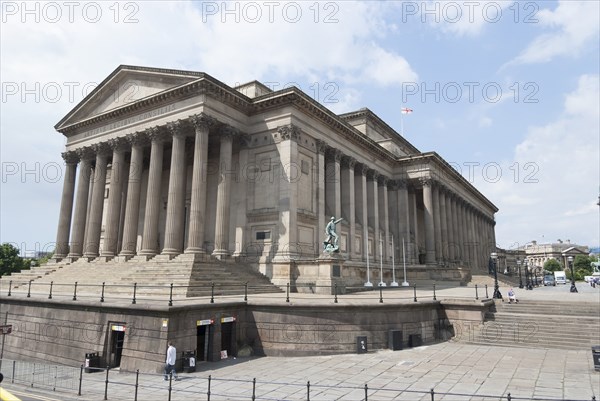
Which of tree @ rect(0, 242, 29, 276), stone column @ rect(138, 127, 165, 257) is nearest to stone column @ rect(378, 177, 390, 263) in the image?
stone column @ rect(138, 127, 165, 257)

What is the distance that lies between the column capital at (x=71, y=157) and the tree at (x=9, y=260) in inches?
1565

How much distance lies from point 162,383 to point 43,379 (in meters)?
5.25

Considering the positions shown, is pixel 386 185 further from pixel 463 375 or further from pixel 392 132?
pixel 463 375

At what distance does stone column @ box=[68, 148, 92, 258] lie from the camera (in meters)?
40.1

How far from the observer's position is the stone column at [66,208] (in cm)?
4116

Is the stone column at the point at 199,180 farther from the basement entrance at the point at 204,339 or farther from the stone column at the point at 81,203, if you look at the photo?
the stone column at the point at 81,203

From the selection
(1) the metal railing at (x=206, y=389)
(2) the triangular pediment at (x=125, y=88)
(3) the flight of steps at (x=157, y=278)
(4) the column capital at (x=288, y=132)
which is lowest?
(1) the metal railing at (x=206, y=389)

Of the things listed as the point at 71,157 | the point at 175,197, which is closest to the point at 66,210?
the point at 71,157

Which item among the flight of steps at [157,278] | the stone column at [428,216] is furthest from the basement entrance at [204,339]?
the stone column at [428,216]

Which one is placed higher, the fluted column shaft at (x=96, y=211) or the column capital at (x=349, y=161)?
the column capital at (x=349, y=161)

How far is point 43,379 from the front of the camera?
15852 millimetres

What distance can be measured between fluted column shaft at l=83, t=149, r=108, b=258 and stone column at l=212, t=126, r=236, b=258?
1338 cm

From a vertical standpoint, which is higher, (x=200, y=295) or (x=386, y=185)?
(x=386, y=185)

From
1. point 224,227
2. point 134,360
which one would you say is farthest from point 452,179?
point 134,360
